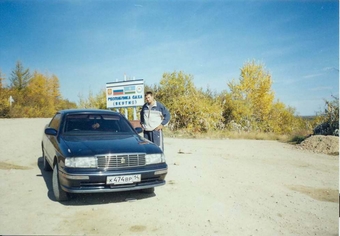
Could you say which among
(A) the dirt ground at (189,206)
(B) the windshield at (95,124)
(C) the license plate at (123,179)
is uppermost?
(B) the windshield at (95,124)

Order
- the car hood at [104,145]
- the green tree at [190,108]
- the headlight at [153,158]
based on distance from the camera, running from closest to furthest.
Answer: the car hood at [104,145]
the headlight at [153,158]
the green tree at [190,108]

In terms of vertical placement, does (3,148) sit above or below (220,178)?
above

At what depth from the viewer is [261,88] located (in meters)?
33.5

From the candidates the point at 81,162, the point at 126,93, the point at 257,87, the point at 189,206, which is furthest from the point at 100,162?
the point at 257,87

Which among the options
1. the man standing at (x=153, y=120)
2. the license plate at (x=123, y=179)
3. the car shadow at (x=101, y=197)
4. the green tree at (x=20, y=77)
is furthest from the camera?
the green tree at (x=20, y=77)

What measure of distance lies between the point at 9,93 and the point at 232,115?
2438cm

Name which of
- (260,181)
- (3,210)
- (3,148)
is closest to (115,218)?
(3,210)

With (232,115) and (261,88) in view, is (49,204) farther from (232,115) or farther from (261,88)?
(261,88)

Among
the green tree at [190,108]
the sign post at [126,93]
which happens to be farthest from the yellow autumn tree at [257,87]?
the sign post at [126,93]

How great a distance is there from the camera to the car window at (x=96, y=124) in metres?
4.79

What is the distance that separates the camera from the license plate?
3.69 metres

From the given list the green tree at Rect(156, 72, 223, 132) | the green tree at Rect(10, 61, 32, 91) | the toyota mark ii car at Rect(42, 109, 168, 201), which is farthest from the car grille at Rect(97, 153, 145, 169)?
the green tree at Rect(10, 61, 32, 91)

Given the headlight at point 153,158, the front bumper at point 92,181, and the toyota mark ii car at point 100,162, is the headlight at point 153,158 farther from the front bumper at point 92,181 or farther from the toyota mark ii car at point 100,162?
the front bumper at point 92,181

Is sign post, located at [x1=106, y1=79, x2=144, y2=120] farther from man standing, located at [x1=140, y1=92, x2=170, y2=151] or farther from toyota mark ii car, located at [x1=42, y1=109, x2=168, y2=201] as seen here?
toyota mark ii car, located at [x1=42, y1=109, x2=168, y2=201]
